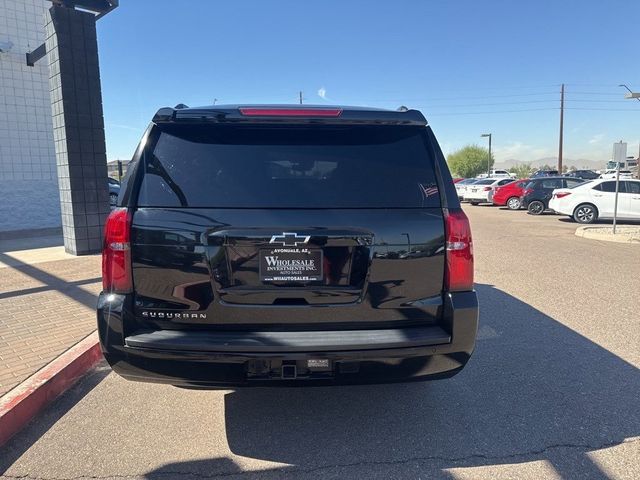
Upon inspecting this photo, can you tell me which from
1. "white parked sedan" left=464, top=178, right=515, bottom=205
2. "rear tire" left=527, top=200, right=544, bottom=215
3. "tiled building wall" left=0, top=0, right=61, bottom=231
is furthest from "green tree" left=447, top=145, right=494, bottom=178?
"tiled building wall" left=0, top=0, right=61, bottom=231

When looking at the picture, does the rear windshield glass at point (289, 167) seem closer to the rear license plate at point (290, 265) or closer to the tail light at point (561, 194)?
the rear license plate at point (290, 265)

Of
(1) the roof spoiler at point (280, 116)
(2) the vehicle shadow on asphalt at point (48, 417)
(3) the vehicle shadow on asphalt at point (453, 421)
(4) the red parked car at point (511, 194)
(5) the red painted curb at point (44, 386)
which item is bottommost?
(3) the vehicle shadow on asphalt at point (453, 421)

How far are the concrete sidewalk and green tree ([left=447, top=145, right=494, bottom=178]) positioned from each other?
83.6 metres

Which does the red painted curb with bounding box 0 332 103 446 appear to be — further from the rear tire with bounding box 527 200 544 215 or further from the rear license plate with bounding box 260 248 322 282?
the rear tire with bounding box 527 200 544 215

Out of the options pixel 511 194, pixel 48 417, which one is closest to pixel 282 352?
pixel 48 417

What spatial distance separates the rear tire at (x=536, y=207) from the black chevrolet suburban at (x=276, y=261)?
20043 millimetres

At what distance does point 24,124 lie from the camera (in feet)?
41.1

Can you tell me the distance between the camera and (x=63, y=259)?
350 inches

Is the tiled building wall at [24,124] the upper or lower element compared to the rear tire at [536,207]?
upper

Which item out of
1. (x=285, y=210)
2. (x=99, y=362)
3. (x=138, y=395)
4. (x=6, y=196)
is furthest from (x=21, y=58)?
(x=285, y=210)

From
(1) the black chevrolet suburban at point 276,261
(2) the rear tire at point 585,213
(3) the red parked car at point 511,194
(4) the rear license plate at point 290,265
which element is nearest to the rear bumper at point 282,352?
(1) the black chevrolet suburban at point 276,261

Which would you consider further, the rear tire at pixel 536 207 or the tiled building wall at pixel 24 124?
the rear tire at pixel 536 207

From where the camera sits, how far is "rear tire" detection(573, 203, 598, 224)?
55.4 feet

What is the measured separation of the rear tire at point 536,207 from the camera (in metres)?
20.8
